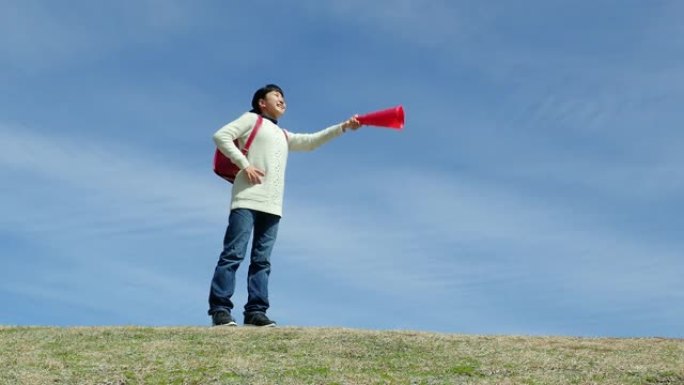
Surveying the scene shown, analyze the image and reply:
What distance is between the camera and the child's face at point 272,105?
12648 millimetres

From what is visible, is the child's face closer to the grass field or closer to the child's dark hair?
the child's dark hair

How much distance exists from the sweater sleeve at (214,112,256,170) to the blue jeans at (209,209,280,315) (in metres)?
0.66

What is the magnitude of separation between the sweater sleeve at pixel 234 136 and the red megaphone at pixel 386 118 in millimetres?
1473

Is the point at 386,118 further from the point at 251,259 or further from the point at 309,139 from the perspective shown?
the point at 251,259

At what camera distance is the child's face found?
1265cm

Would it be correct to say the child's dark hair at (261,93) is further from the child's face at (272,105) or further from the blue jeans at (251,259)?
the blue jeans at (251,259)

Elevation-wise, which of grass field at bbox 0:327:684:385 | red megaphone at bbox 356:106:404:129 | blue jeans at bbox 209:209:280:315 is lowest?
grass field at bbox 0:327:684:385

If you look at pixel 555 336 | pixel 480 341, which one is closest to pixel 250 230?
pixel 480 341

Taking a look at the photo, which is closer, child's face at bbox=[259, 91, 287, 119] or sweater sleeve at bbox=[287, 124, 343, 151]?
child's face at bbox=[259, 91, 287, 119]

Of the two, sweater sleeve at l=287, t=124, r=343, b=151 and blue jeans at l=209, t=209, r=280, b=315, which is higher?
sweater sleeve at l=287, t=124, r=343, b=151

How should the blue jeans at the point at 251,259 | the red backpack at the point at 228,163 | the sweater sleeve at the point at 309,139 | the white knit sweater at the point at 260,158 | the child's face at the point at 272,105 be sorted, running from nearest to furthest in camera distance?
1. the blue jeans at the point at 251,259
2. the white knit sweater at the point at 260,158
3. the red backpack at the point at 228,163
4. the child's face at the point at 272,105
5. the sweater sleeve at the point at 309,139

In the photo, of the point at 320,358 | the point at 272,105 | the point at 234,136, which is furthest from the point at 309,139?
the point at 320,358

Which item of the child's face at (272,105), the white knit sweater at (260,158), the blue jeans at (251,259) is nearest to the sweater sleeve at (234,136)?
the white knit sweater at (260,158)

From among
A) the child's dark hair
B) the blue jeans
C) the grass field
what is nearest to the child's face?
the child's dark hair
